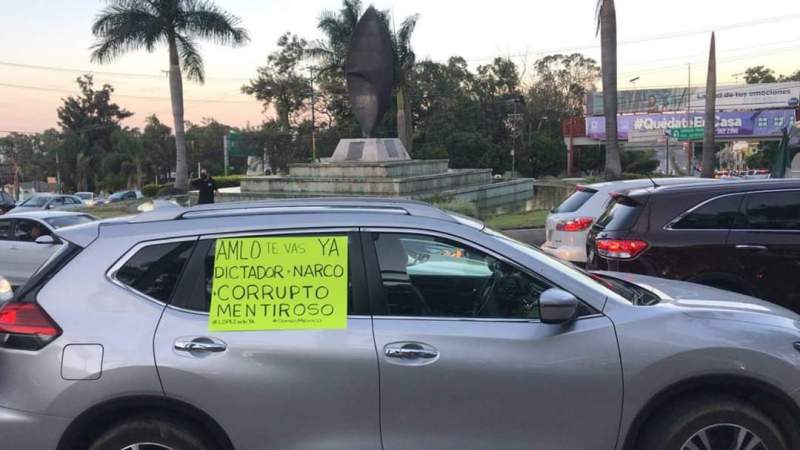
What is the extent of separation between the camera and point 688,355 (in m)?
2.84

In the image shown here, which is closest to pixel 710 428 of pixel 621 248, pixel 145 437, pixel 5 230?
pixel 145 437

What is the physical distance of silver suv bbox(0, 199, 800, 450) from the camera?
2756 millimetres

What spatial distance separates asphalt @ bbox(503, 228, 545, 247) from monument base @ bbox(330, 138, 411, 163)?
33.3ft

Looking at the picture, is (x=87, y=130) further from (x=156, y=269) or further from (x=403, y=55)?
(x=156, y=269)

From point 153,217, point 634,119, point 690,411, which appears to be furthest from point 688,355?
point 634,119

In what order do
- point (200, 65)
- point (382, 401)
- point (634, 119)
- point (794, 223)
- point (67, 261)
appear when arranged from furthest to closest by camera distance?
point (634, 119) < point (200, 65) < point (794, 223) < point (67, 261) < point (382, 401)

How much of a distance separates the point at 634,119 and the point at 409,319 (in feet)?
167

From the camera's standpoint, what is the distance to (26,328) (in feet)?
9.25

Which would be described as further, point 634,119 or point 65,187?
point 65,187

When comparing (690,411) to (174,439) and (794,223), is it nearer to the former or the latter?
(174,439)

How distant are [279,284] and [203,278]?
0.34 m

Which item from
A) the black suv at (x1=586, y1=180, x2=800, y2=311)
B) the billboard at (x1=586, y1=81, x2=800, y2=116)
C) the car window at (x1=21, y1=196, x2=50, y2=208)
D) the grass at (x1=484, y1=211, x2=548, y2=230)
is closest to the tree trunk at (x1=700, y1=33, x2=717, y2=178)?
the grass at (x1=484, y1=211, x2=548, y2=230)

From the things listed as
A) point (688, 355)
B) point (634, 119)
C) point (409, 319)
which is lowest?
point (688, 355)

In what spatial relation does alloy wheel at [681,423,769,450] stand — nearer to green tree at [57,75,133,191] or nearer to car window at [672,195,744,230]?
car window at [672,195,744,230]
